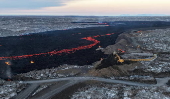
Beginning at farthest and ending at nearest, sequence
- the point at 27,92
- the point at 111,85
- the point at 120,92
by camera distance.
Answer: the point at 111,85, the point at 120,92, the point at 27,92

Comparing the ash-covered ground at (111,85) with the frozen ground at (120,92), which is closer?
the frozen ground at (120,92)

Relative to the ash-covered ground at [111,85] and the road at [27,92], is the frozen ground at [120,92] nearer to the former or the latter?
the ash-covered ground at [111,85]

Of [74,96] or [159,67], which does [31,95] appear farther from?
[159,67]

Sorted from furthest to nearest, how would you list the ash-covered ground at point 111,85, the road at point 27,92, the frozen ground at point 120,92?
the ash-covered ground at point 111,85, the road at point 27,92, the frozen ground at point 120,92

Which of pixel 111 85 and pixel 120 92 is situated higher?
pixel 111 85

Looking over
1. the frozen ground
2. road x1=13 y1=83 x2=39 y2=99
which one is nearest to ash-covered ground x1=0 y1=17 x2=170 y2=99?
the frozen ground

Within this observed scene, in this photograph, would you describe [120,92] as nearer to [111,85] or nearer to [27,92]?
[111,85]

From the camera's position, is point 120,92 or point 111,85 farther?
point 111,85

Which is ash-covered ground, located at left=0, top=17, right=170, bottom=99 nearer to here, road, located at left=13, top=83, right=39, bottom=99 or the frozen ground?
the frozen ground

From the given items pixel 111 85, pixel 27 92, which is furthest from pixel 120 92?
pixel 27 92

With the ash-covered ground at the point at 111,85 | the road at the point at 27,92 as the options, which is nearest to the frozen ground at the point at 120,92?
the ash-covered ground at the point at 111,85

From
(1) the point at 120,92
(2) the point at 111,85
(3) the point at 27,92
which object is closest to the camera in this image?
(3) the point at 27,92
